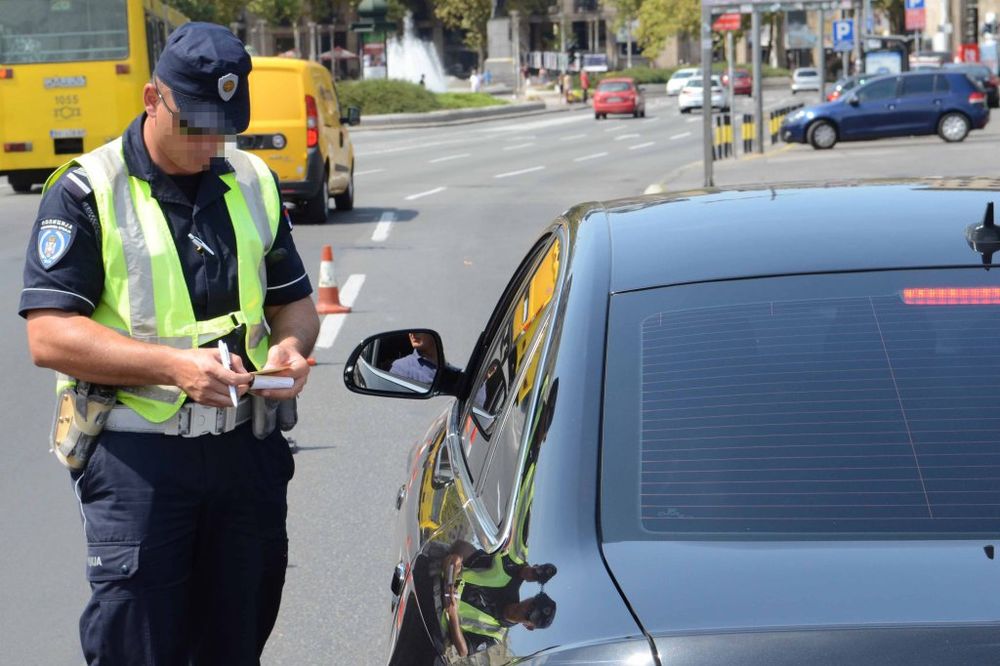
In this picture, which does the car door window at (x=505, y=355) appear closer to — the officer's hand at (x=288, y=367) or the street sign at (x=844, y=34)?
the officer's hand at (x=288, y=367)

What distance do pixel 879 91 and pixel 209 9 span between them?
145 ft

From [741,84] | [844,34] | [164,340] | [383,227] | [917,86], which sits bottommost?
[383,227]

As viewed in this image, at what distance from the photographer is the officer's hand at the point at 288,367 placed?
3230 millimetres

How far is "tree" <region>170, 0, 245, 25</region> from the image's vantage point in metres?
69.2

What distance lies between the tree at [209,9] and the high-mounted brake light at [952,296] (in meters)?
66.4

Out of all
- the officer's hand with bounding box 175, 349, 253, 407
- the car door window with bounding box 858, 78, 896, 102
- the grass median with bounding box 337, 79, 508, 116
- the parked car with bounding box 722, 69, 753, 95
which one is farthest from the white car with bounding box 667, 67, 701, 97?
the officer's hand with bounding box 175, 349, 253, 407

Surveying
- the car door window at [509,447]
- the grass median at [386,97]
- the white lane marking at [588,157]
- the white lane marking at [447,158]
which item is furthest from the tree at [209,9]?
the car door window at [509,447]

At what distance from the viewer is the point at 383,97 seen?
2266 inches

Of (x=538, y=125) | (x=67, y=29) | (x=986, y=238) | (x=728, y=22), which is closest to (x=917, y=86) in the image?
(x=728, y=22)

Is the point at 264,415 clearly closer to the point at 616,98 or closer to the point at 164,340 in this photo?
the point at 164,340

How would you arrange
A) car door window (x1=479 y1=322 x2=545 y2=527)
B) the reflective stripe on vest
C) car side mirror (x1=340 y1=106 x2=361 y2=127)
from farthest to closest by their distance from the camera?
car side mirror (x1=340 y1=106 x2=361 y2=127), car door window (x1=479 y1=322 x2=545 y2=527), the reflective stripe on vest

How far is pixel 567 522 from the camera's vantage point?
7.45ft

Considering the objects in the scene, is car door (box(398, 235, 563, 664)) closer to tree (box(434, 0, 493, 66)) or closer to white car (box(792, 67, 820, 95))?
white car (box(792, 67, 820, 95))

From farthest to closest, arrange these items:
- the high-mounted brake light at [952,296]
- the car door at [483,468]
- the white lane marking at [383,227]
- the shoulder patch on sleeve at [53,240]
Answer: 1. the white lane marking at [383,227]
2. the shoulder patch on sleeve at [53,240]
3. the high-mounted brake light at [952,296]
4. the car door at [483,468]
